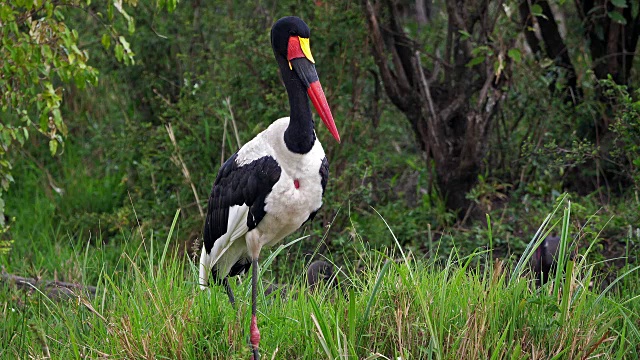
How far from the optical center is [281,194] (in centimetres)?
367

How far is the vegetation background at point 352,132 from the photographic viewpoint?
492 centimetres

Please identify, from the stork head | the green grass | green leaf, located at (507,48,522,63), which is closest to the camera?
the green grass

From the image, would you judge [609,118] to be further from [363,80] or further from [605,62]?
[363,80]

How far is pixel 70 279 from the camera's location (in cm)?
511

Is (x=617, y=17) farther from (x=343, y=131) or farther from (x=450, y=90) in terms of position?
(x=343, y=131)

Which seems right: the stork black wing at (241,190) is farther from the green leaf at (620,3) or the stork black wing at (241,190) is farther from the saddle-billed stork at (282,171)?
the green leaf at (620,3)

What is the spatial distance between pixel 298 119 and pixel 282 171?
21 cm

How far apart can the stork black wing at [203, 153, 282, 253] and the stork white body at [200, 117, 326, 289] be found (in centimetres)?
2

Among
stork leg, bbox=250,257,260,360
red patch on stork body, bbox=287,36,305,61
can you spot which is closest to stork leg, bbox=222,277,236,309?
stork leg, bbox=250,257,260,360

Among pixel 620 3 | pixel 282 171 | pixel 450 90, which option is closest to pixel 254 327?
pixel 282 171

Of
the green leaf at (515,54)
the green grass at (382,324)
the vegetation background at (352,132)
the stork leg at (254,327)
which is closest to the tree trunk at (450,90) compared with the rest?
the vegetation background at (352,132)

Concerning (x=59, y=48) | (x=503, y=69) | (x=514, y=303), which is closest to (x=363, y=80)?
(x=503, y=69)

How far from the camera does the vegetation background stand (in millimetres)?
4918

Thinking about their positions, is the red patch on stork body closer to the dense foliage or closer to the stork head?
the stork head
